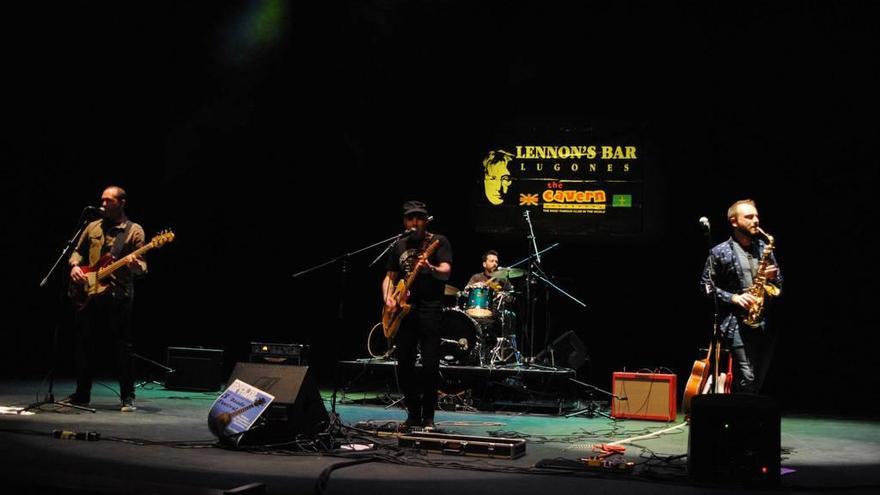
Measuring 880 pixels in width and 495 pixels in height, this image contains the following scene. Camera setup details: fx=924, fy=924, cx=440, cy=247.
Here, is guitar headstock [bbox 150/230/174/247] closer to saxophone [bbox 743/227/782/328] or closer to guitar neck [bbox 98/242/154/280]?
guitar neck [bbox 98/242/154/280]

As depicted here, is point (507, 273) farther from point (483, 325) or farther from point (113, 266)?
point (113, 266)

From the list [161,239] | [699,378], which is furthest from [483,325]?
[161,239]

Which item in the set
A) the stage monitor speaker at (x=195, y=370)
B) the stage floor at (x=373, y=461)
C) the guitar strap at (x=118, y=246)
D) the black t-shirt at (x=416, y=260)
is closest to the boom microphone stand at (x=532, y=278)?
the stage floor at (x=373, y=461)

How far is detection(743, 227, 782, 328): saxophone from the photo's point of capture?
278 inches

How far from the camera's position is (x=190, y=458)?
20.0ft

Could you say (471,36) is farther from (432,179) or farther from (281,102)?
(281,102)

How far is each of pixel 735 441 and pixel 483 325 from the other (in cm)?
518

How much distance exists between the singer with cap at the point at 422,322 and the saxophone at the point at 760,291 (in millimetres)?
2367

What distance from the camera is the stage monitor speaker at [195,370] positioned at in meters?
10.8

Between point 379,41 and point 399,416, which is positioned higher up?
point 379,41

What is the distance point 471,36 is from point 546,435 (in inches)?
242

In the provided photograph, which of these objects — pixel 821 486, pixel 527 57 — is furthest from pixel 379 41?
pixel 821 486

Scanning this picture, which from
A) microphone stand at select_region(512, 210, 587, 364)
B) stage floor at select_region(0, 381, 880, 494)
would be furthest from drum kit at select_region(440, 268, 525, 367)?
stage floor at select_region(0, 381, 880, 494)

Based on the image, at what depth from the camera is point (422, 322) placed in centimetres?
752
